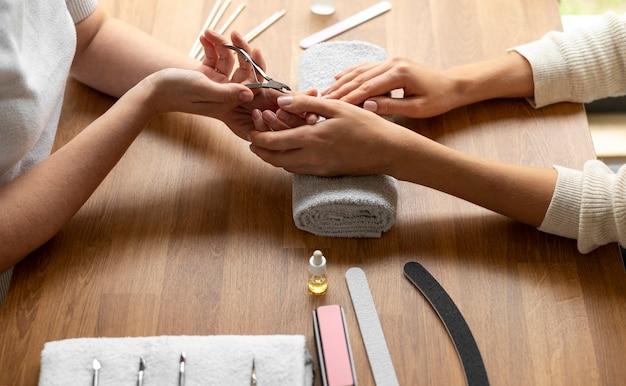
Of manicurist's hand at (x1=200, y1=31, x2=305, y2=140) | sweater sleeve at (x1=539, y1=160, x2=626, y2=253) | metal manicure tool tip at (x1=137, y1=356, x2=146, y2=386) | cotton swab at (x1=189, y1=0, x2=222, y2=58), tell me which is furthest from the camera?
cotton swab at (x1=189, y1=0, x2=222, y2=58)

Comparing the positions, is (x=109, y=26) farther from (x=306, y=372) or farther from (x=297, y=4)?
(x=306, y=372)

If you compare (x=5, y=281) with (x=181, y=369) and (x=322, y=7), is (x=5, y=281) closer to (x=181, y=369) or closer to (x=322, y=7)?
(x=181, y=369)

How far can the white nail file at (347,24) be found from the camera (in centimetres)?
133

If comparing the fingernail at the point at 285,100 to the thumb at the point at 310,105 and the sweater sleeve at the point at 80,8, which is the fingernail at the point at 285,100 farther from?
the sweater sleeve at the point at 80,8

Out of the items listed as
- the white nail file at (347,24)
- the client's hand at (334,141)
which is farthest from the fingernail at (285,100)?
the white nail file at (347,24)

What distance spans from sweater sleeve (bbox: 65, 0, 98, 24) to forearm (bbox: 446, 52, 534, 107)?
613 millimetres

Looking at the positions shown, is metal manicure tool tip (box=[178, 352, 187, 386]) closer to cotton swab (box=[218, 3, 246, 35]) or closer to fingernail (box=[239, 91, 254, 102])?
fingernail (box=[239, 91, 254, 102])

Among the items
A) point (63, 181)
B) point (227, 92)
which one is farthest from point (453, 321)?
point (63, 181)

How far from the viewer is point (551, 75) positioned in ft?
4.07

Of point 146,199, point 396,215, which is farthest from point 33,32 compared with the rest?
point 396,215

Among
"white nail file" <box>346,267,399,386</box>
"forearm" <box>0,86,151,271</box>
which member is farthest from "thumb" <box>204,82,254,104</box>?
"white nail file" <box>346,267,399,386</box>

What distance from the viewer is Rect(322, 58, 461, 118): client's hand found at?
1193mm

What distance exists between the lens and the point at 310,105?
111cm

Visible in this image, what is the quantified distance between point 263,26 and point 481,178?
1.66 feet
